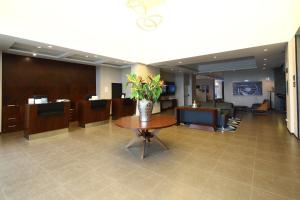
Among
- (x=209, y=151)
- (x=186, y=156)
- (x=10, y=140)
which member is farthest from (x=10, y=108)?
(x=209, y=151)

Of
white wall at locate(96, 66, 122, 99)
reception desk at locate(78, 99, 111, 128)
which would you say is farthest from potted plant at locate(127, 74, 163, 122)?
white wall at locate(96, 66, 122, 99)

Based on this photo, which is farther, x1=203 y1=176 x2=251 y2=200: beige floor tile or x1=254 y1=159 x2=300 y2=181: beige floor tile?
x1=254 y1=159 x2=300 y2=181: beige floor tile

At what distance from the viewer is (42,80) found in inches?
265

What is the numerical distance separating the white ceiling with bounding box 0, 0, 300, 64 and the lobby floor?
3.26 meters

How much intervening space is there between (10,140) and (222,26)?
8060mm

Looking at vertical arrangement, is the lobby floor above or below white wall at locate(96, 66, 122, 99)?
below

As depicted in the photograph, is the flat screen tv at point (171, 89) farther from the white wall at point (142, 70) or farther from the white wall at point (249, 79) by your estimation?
the white wall at point (249, 79)

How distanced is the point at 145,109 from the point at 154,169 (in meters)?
1.30

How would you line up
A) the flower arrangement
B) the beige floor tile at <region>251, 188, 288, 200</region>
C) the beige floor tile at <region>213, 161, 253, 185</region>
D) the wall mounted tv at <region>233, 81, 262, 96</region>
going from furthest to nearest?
the wall mounted tv at <region>233, 81, 262, 96</region> → the flower arrangement → the beige floor tile at <region>213, 161, 253, 185</region> → the beige floor tile at <region>251, 188, 288, 200</region>

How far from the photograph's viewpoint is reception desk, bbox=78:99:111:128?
6340mm

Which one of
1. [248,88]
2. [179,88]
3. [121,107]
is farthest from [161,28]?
[248,88]

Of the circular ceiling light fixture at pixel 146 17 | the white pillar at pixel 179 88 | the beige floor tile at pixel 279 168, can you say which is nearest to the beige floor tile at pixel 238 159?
the beige floor tile at pixel 279 168

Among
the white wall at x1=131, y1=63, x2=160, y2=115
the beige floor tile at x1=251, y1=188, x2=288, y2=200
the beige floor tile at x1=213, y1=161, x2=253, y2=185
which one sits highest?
the white wall at x1=131, y1=63, x2=160, y2=115

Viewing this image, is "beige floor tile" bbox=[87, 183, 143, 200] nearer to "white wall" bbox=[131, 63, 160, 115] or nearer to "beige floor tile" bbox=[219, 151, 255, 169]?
"beige floor tile" bbox=[219, 151, 255, 169]
